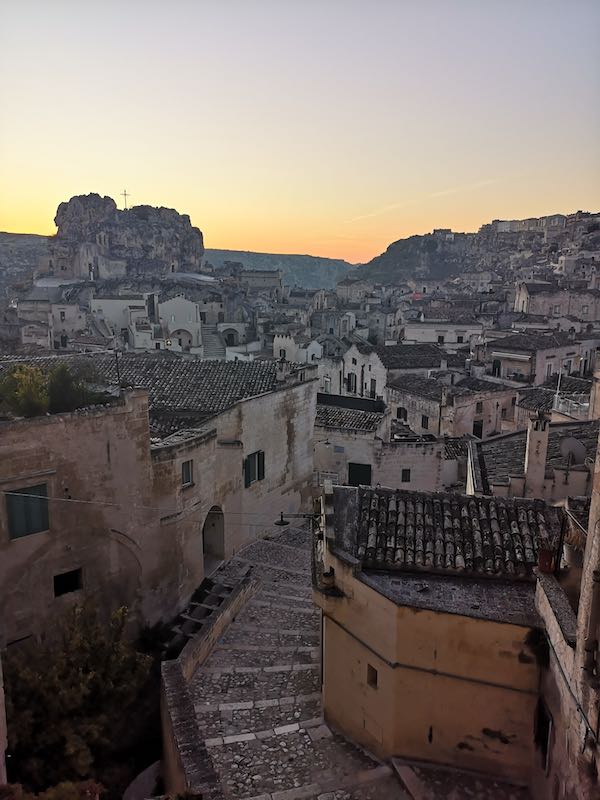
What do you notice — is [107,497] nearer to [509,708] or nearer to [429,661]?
[429,661]

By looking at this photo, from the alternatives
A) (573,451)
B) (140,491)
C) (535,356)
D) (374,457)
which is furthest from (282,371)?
(535,356)

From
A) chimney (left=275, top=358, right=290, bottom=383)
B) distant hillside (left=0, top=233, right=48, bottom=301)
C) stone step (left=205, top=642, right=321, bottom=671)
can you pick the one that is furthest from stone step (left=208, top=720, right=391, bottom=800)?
distant hillside (left=0, top=233, right=48, bottom=301)

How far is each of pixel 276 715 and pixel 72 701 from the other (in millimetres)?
4133

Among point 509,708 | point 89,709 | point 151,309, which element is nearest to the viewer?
point 509,708

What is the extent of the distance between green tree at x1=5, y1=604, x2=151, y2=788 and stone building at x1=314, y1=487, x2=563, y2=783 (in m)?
4.57

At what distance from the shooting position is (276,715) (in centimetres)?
1259

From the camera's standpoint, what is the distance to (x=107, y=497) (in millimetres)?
15977

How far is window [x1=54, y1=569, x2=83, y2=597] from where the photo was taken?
51.0 ft

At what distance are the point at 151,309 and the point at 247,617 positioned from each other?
4401 cm

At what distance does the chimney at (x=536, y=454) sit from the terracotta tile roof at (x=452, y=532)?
3981 mm

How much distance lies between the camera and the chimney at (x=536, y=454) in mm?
15639

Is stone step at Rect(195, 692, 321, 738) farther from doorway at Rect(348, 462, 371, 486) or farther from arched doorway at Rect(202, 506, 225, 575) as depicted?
doorway at Rect(348, 462, 371, 486)

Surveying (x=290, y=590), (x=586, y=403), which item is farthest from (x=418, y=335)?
(x=290, y=590)

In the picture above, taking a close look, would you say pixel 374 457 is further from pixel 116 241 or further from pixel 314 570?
pixel 116 241
